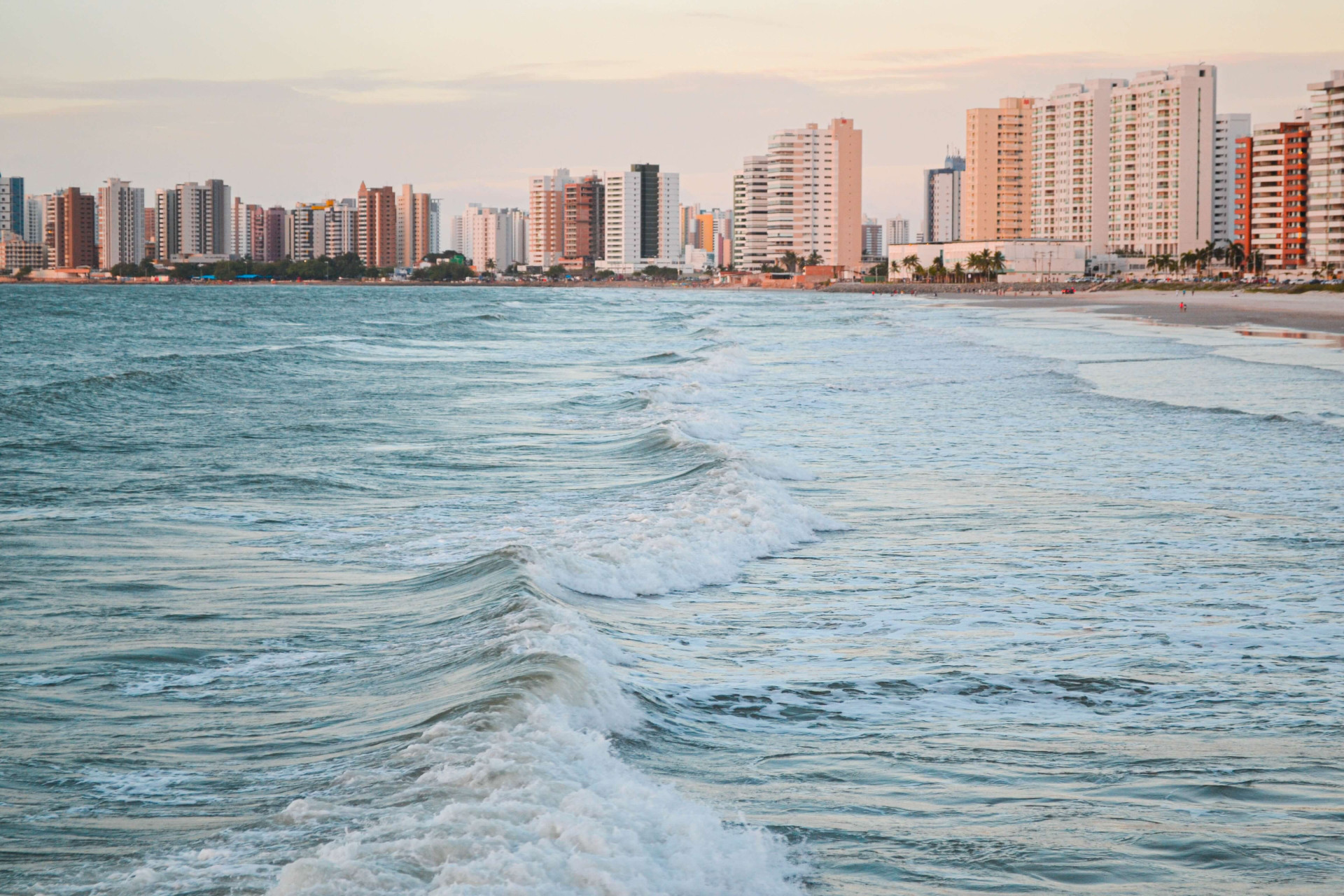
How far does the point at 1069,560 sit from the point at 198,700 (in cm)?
711

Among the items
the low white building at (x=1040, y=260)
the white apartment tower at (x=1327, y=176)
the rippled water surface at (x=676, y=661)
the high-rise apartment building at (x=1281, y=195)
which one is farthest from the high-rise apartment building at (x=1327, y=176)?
the rippled water surface at (x=676, y=661)

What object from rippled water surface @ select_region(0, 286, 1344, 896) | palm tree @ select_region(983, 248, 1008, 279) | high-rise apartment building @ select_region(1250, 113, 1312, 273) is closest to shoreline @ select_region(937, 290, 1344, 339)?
high-rise apartment building @ select_region(1250, 113, 1312, 273)

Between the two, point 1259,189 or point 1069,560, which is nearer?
point 1069,560

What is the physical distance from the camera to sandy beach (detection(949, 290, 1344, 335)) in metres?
60.7

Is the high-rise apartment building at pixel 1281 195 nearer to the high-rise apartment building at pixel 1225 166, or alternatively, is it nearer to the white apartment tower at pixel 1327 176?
the white apartment tower at pixel 1327 176

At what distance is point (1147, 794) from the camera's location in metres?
5.64

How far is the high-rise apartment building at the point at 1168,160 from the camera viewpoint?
178500 mm

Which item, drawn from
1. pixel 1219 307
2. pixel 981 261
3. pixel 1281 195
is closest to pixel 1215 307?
pixel 1219 307

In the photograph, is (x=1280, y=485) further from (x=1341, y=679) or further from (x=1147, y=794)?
(x=1147, y=794)

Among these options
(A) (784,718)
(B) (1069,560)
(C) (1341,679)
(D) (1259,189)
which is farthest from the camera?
(D) (1259,189)

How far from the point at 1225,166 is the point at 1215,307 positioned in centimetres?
11451

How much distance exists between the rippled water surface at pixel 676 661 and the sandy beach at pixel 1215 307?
45.0 m

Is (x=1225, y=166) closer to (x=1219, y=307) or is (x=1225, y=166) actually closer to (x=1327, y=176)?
(x=1327, y=176)

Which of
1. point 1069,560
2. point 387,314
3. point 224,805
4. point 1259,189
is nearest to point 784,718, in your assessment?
point 224,805
